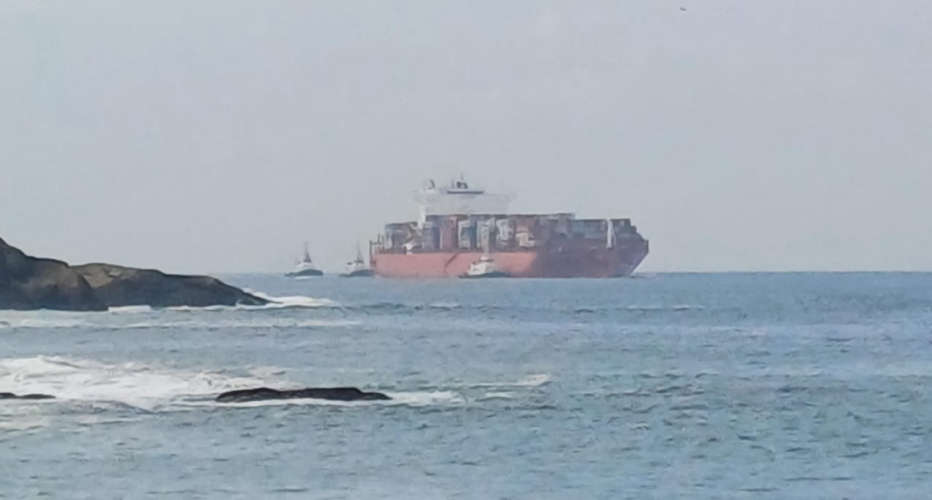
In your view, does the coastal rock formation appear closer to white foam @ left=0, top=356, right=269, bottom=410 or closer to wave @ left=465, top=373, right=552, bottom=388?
white foam @ left=0, top=356, right=269, bottom=410

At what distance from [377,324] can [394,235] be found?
184 feet

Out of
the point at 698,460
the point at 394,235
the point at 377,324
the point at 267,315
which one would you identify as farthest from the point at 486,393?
the point at 394,235

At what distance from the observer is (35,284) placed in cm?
6769

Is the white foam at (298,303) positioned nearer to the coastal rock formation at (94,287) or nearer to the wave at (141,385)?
the coastal rock formation at (94,287)

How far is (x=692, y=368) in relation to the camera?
132ft

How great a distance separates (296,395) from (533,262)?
→ 83.5 meters

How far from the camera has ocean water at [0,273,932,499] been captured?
21.9 metres

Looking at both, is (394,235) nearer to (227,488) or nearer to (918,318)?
(918,318)

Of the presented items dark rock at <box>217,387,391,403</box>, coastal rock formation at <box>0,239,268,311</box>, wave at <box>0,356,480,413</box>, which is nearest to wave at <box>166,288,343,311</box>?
coastal rock formation at <box>0,239,268,311</box>

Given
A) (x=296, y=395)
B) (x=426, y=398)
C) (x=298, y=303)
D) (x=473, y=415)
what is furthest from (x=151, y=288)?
(x=473, y=415)

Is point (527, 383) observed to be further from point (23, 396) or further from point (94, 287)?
point (94, 287)

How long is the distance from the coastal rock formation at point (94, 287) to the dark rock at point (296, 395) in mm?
36225

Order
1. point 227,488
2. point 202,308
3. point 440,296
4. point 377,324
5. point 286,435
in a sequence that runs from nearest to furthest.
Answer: point 227,488
point 286,435
point 377,324
point 202,308
point 440,296

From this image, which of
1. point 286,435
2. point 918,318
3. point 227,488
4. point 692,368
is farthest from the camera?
point 918,318
